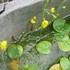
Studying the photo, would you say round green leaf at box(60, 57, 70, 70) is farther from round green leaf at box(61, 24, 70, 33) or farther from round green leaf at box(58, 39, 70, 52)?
round green leaf at box(61, 24, 70, 33)

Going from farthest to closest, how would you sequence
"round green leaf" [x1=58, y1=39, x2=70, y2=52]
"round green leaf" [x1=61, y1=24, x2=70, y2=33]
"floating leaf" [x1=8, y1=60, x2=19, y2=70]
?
"round green leaf" [x1=61, y1=24, x2=70, y2=33]
"round green leaf" [x1=58, y1=39, x2=70, y2=52]
"floating leaf" [x1=8, y1=60, x2=19, y2=70]

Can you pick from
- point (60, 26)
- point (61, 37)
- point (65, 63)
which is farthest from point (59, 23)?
point (65, 63)

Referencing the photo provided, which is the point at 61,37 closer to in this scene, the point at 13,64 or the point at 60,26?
the point at 60,26

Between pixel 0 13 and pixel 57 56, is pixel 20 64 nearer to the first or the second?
pixel 57 56

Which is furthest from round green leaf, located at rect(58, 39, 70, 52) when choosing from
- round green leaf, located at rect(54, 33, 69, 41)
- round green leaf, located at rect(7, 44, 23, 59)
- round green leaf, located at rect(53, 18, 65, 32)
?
round green leaf, located at rect(7, 44, 23, 59)

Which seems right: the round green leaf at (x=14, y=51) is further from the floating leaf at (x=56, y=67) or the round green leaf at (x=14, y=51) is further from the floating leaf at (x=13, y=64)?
the floating leaf at (x=56, y=67)
